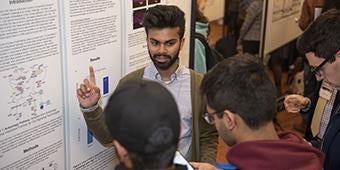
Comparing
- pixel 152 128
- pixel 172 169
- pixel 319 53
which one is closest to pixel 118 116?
pixel 152 128

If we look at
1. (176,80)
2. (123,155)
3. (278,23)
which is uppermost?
(123,155)

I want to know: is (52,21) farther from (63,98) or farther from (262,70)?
(262,70)

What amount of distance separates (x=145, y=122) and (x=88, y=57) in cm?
119

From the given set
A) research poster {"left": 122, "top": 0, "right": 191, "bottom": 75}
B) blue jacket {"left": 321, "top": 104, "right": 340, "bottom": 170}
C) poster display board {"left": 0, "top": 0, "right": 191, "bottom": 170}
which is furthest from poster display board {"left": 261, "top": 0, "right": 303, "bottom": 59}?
blue jacket {"left": 321, "top": 104, "right": 340, "bottom": 170}

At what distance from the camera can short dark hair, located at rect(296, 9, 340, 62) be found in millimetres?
1846

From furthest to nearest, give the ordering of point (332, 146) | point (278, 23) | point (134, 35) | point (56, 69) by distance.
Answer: point (278, 23)
point (134, 35)
point (56, 69)
point (332, 146)

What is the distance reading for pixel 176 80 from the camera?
82.4 inches

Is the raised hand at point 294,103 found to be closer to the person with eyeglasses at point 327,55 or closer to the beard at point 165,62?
the person with eyeglasses at point 327,55

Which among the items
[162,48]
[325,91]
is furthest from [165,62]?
[325,91]

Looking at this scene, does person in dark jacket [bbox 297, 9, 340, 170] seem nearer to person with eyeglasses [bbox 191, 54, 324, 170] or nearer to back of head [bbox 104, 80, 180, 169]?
person with eyeglasses [bbox 191, 54, 324, 170]

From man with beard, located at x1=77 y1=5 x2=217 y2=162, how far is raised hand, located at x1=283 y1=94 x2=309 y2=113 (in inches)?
20.8

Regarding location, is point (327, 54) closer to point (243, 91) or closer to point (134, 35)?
point (243, 91)

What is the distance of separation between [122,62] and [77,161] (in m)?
0.55

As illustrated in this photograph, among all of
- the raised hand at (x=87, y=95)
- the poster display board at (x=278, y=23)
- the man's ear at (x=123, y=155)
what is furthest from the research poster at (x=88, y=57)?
the poster display board at (x=278, y=23)
